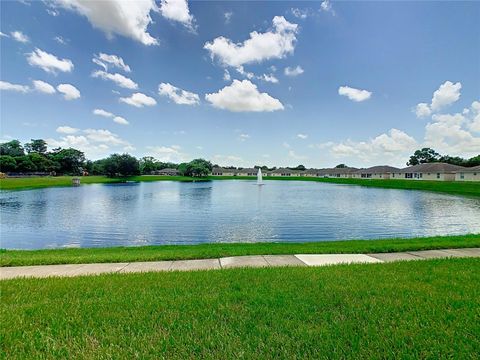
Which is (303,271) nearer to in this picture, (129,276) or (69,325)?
(129,276)

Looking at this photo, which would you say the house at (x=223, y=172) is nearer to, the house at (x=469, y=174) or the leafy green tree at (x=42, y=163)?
the leafy green tree at (x=42, y=163)

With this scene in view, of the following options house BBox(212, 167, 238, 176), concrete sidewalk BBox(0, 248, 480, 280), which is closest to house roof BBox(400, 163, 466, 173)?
concrete sidewalk BBox(0, 248, 480, 280)

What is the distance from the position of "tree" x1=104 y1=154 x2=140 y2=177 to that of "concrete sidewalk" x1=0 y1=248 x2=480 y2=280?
3847 inches

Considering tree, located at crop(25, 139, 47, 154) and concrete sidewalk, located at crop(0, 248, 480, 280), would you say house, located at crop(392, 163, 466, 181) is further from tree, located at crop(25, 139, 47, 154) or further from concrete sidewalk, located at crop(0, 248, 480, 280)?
tree, located at crop(25, 139, 47, 154)

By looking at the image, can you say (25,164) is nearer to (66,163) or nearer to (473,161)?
(66,163)

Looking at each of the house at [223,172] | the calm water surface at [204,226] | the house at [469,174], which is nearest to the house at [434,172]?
the house at [469,174]

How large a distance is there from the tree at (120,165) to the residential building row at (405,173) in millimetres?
55015

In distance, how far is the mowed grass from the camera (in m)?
3.06

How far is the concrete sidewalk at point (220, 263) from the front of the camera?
6359 mm

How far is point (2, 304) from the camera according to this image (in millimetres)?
4305

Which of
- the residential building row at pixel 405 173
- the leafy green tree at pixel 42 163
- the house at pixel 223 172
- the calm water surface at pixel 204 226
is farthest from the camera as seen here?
the house at pixel 223 172

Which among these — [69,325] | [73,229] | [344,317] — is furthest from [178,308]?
[73,229]

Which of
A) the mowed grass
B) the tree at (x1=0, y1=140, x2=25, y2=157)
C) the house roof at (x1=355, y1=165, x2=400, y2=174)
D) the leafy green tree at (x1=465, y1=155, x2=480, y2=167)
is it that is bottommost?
the mowed grass

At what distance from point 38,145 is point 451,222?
15200cm
